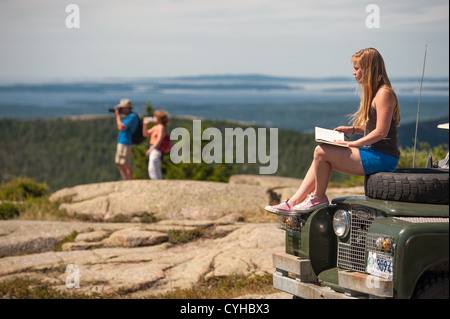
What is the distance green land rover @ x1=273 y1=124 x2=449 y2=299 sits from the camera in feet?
17.9

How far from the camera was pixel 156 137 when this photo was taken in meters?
14.8

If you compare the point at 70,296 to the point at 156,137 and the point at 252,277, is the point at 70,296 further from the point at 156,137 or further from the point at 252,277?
the point at 156,137

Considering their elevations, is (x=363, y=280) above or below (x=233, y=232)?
above

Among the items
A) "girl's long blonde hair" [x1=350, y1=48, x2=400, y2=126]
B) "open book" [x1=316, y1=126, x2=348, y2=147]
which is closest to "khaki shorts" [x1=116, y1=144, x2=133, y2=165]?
"open book" [x1=316, y1=126, x2=348, y2=147]

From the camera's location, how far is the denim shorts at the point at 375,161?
6.29m

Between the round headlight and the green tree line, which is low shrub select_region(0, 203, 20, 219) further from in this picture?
the green tree line

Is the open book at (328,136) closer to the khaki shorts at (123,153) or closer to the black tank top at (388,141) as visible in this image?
the black tank top at (388,141)

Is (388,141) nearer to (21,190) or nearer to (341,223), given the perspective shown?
(341,223)

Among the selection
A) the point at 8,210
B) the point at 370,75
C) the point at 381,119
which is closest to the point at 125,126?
the point at 8,210

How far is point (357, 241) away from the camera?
243 inches

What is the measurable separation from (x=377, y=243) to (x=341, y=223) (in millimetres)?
679

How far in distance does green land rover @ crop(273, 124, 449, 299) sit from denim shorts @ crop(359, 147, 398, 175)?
10 cm
